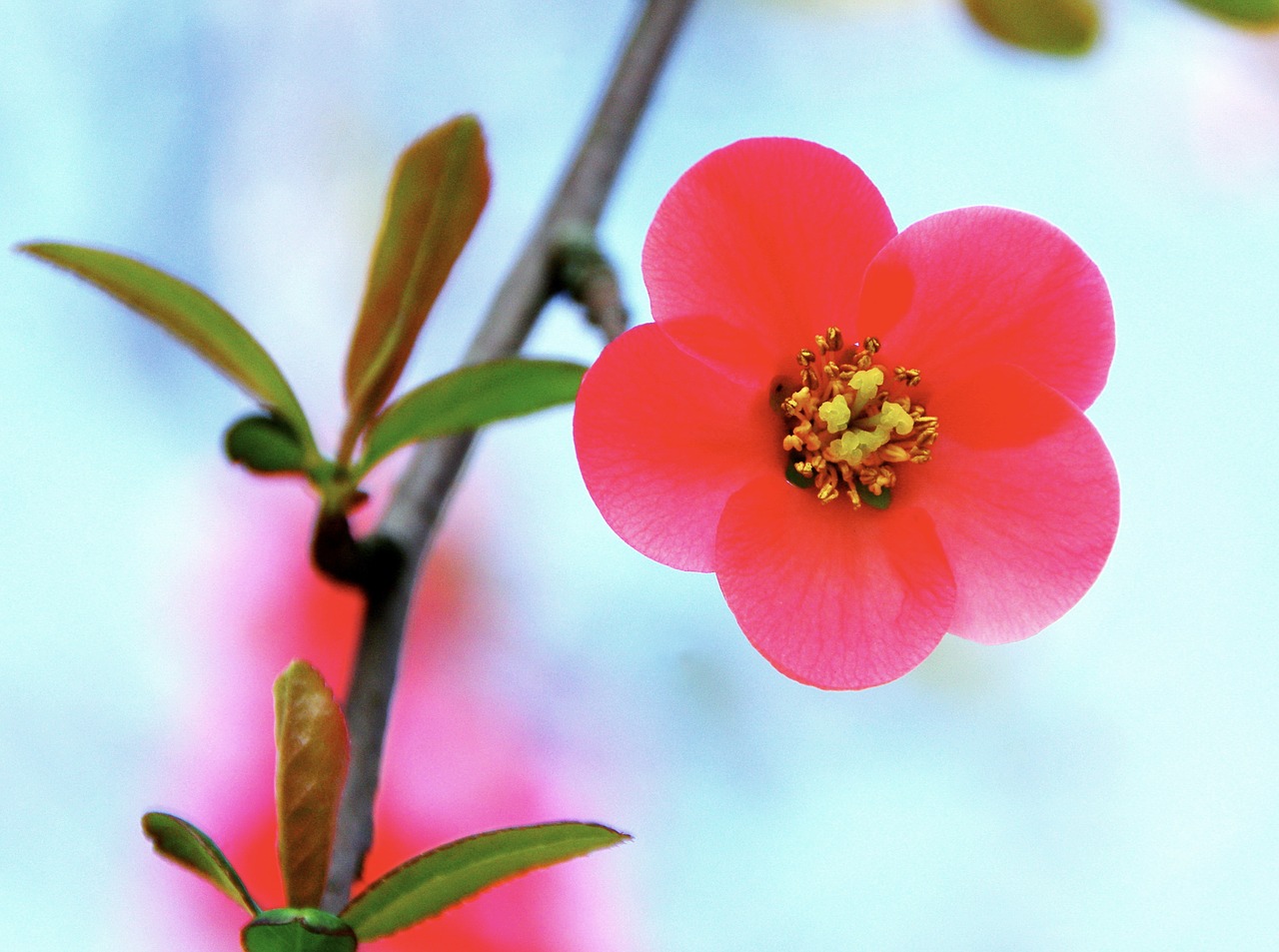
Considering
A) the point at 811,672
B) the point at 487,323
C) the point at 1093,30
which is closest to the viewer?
the point at 811,672

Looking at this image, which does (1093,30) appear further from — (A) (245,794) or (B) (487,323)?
(A) (245,794)

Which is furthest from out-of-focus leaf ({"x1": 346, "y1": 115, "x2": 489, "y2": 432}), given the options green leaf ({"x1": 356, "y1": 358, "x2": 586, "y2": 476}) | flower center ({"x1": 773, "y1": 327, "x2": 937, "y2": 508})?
flower center ({"x1": 773, "y1": 327, "x2": 937, "y2": 508})

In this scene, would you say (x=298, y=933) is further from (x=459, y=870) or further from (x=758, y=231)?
(x=758, y=231)

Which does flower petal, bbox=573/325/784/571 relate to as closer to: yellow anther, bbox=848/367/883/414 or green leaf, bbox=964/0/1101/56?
yellow anther, bbox=848/367/883/414

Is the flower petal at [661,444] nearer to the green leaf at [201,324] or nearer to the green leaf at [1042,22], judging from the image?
the green leaf at [201,324]

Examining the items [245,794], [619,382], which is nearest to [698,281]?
[619,382]

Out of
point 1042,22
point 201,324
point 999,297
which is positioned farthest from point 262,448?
point 1042,22
